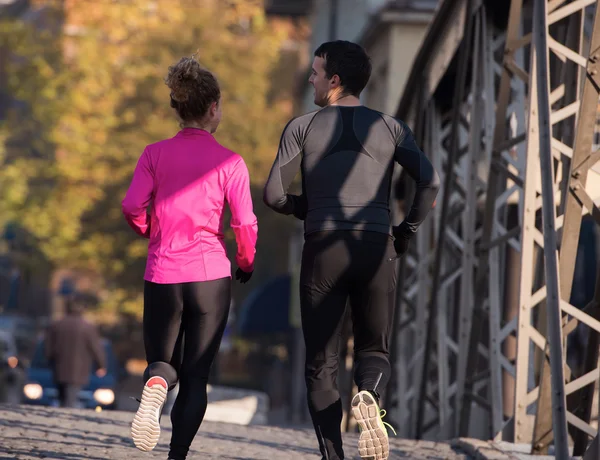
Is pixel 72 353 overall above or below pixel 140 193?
below

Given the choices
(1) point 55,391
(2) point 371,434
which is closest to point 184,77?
(2) point 371,434

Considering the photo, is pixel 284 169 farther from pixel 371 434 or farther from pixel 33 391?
pixel 33 391

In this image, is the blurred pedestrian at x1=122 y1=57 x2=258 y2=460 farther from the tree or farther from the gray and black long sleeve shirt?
the tree

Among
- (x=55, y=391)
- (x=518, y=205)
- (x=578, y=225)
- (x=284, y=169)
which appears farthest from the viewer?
(x=55, y=391)

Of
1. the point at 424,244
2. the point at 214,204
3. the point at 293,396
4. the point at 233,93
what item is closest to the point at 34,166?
the point at 233,93

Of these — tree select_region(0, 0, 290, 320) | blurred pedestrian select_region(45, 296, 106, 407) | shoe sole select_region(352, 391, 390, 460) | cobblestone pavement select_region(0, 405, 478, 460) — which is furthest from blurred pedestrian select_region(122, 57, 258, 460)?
tree select_region(0, 0, 290, 320)

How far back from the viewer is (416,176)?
5988mm

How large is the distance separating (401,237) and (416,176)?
270mm

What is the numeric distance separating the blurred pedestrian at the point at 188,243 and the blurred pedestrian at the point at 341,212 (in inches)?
11.6

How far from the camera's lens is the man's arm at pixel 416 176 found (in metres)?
5.96

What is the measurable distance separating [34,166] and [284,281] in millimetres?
6567

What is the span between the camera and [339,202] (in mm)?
5820

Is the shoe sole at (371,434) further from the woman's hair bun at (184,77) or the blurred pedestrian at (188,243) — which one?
the woman's hair bun at (184,77)

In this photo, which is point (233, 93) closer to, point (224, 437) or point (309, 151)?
point (224, 437)
